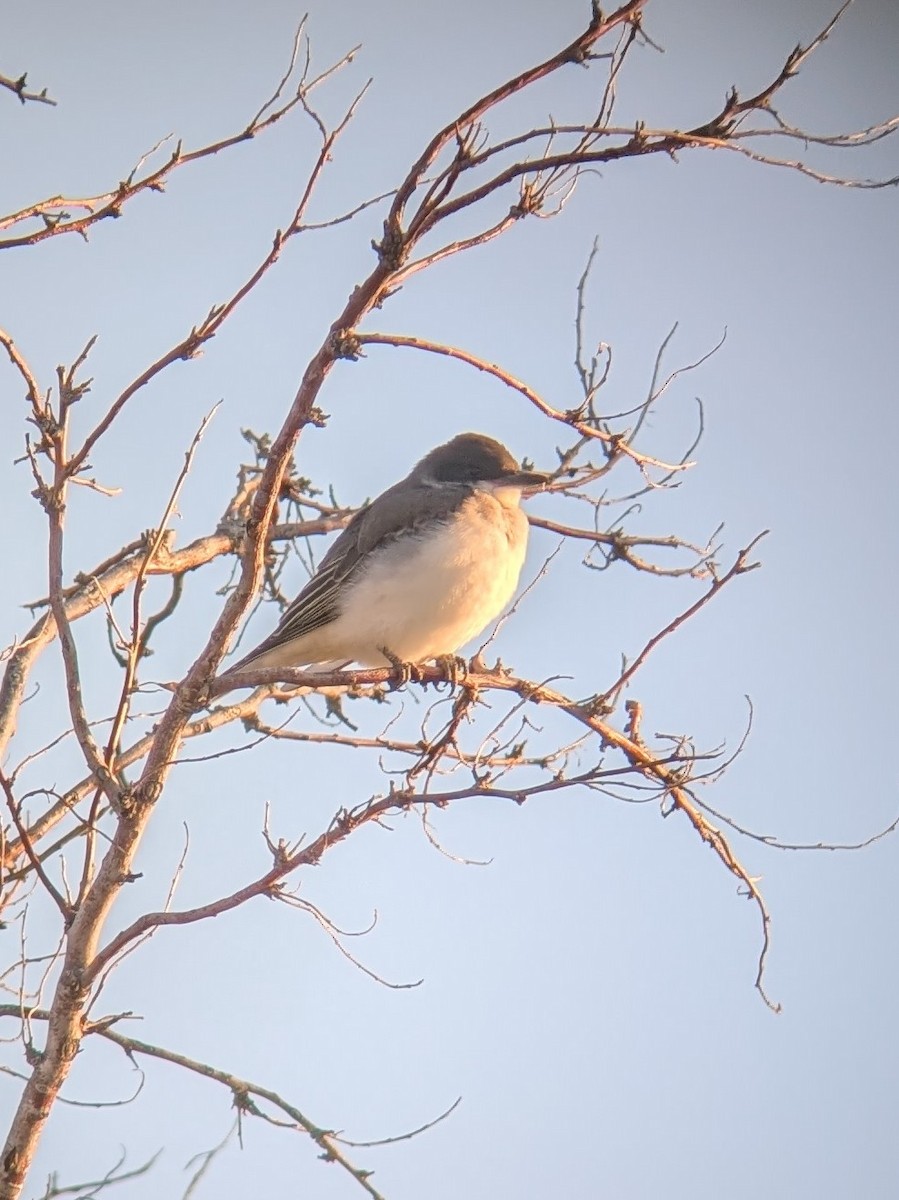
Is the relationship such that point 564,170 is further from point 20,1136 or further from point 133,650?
point 20,1136

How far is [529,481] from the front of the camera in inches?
312

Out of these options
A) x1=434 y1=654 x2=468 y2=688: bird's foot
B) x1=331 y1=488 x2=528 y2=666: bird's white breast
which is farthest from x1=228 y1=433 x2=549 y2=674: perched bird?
x1=434 y1=654 x2=468 y2=688: bird's foot

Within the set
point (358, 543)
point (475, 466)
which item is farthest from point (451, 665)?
point (475, 466)

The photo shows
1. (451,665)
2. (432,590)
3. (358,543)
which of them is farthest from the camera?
(358,543)

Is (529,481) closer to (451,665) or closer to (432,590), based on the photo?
(432,590)

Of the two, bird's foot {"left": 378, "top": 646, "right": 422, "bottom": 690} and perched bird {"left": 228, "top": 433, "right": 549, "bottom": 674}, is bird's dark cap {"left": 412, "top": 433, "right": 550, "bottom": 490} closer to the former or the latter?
perched bird {"left": 228, "top": 433, "right": 549, "bottom": 674}

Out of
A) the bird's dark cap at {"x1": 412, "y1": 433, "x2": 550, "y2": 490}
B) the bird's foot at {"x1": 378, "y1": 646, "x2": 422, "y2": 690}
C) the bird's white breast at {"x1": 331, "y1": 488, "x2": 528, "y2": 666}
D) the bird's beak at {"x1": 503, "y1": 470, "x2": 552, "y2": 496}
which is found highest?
the bird's dark cap at {"x1": 412, "y1": 433, "x2": 550, "y2": 490}

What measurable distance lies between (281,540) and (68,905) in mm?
3364

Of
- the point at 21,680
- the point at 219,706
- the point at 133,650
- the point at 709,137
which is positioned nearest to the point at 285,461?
the point at 133,650

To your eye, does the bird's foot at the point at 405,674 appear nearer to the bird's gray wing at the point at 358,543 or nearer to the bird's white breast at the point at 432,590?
the bird's white breast at the point at 432,590

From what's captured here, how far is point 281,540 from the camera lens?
28.3 feet

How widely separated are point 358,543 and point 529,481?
92 cm

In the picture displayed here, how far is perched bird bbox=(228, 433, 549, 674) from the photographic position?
7398 millimetres

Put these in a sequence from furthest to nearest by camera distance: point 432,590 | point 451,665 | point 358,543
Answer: point 358,543
point 432,590
point 451,665
